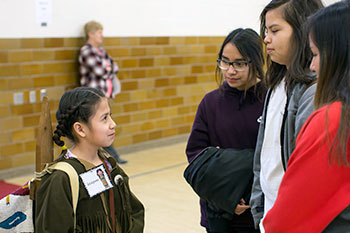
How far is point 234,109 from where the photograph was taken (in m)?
2.45

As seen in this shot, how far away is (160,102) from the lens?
7480 millimetres

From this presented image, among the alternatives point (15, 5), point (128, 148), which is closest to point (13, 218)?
point (15, 5)

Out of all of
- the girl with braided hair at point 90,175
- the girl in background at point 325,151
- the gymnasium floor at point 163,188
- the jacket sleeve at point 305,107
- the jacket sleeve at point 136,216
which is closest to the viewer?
the girl in background at point 325,151

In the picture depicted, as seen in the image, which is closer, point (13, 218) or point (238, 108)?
point (13, 218)

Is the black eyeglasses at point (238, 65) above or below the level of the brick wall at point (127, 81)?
above

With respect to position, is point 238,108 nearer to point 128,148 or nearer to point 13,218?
point 13,218

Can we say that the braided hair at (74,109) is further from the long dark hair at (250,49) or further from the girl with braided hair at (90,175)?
the long dark hair at (250,49)

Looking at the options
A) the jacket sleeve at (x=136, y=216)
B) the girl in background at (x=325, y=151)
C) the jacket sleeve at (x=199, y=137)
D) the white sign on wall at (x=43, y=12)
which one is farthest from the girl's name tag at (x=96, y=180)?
the white sign on wall at (x=43, y=12)

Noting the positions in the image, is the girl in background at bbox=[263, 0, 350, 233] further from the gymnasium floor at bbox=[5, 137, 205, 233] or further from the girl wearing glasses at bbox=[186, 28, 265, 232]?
the gymnasium floor at bbox=[5, 137, 205, 233]

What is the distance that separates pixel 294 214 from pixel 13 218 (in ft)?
3.80

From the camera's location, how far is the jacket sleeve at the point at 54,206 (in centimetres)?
194

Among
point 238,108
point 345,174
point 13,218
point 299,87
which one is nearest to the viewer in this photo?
point 345,174

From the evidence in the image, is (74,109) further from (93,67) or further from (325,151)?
(93,67)

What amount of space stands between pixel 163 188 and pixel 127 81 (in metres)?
2.06
